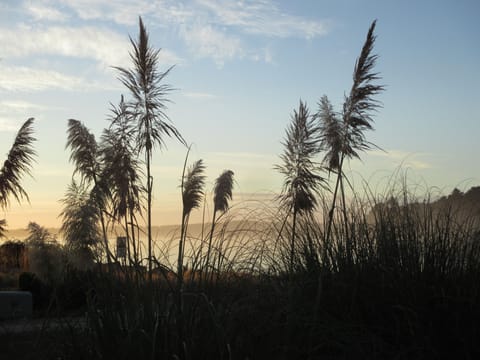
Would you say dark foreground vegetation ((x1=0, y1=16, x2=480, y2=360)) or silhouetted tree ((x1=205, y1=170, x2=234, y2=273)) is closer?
dark foreground vegetation ((x1=0, y1=16, x2=480, y2=360))

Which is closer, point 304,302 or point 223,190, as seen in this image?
point 304,302

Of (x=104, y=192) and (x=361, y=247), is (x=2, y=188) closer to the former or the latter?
(x=104, y=192)

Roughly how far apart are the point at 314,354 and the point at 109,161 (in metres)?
2.75

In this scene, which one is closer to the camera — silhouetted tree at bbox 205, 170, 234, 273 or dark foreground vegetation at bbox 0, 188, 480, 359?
dark foreground vegetation at bbox 0, 188, 480, 359

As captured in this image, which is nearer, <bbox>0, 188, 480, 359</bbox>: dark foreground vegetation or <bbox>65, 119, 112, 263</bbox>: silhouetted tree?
<bbox>0, 188, 480, 359</bbox>: dark foreground vegetation

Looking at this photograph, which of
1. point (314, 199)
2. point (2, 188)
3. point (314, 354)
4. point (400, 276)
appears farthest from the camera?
point (2, 188)

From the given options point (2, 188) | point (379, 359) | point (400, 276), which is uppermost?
point (2, 188)

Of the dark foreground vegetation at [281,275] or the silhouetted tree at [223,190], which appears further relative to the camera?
the silhouetted tree at [223,190]

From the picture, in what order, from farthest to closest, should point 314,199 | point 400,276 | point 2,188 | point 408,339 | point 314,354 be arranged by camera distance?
1. point 2,188
2. point 314,199
3. point 400,276
4. point 408,339
5. point 314,354

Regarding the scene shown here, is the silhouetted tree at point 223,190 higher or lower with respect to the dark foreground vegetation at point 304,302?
higher

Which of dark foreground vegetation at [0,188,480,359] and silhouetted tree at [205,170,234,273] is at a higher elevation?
silhouetted tree at [205,170,234,273]

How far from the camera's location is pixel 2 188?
34.0ft

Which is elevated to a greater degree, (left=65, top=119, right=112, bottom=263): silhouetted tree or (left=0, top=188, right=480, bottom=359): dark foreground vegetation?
(left=65, top=119, right=112, bottom=263): silhouetted tree

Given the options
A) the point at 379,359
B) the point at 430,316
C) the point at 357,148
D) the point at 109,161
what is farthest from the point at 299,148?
the point at 379,359
